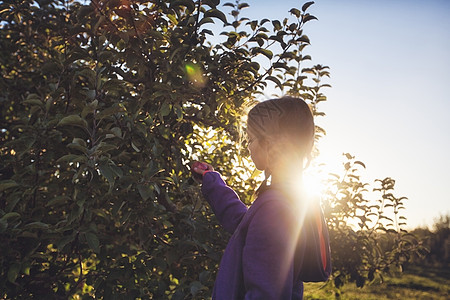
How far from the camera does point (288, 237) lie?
3.99 feet

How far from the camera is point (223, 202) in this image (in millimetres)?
1744

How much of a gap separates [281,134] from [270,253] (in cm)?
44

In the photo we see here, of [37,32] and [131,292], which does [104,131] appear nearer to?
[131,292]

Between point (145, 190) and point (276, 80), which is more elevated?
point (276, 80)

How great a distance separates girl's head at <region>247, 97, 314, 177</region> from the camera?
1.37 metres

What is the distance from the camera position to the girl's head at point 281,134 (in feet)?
4.49

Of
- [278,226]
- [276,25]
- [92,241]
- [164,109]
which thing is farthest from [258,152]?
[276,25]

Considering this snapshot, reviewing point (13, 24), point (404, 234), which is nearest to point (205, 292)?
A: point (404, 234)

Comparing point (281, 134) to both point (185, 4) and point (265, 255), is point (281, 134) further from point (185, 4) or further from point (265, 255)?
point (185, 4)

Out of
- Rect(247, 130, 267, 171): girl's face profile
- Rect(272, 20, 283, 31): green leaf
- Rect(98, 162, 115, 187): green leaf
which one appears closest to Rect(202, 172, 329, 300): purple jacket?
Rect(247, 130, 267, 171): girl's face profile

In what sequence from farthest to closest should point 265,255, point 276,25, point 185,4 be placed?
point 276,25 → point 185,4 → point 265,255

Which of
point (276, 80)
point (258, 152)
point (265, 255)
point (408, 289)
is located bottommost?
point (408, 289)

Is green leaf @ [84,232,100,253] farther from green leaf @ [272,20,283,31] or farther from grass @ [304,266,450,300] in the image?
grass @ [304,266,450,300]

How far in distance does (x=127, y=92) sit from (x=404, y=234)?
334cm
